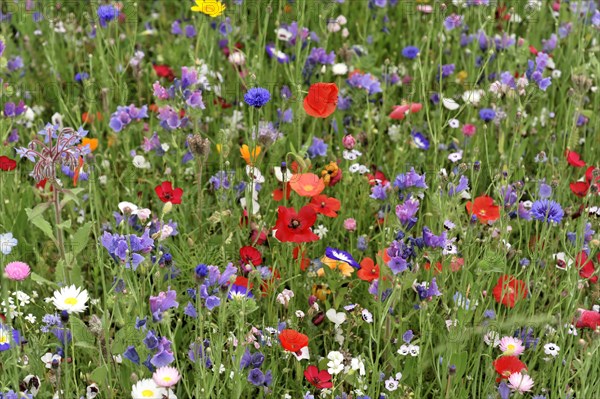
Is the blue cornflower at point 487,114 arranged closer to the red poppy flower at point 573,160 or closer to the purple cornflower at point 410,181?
the red poppy flower at point 573,160

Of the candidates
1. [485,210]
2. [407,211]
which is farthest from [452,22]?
[407,211]

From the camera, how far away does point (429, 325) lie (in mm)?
2180

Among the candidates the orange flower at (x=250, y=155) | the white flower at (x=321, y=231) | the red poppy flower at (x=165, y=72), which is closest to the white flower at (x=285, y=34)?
the red poppy flower at (x=165, y=72)

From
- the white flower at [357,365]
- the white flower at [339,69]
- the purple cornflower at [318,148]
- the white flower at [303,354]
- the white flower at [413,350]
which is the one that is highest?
the white flower at [339,69]

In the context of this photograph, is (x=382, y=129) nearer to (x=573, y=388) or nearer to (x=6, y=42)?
(x=573, y=388)

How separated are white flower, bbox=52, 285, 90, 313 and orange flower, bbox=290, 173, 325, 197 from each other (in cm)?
77

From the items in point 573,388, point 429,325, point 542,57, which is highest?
point 542,57

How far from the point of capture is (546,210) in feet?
7.91

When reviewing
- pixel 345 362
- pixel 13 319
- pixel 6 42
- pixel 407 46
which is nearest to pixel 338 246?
pixel 345 362

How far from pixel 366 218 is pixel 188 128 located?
2.35 ft

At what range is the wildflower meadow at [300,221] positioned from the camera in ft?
7.00

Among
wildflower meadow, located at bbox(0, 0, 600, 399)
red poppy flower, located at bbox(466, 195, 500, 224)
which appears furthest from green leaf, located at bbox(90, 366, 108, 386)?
red poppy flower, located at bbox(466, 195, 500, 224)

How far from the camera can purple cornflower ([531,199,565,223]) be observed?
2.41 meters

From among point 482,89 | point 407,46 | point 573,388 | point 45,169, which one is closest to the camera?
point 45,169
